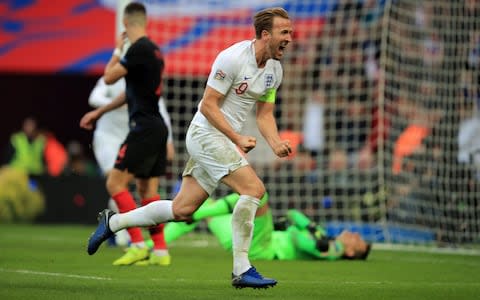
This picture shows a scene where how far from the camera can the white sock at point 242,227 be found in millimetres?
7449

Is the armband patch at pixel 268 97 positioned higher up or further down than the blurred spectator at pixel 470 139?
higher up

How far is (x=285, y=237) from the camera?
36.5ft

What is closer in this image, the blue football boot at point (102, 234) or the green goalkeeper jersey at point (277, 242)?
the blue football boot at point (102, 234)

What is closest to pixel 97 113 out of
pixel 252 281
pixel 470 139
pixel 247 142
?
pixel 247 142

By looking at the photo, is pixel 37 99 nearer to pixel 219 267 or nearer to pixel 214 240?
pixel 214 240

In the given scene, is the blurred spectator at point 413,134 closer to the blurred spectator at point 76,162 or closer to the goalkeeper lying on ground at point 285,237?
the goalkeeper lying on ground at point 285,237

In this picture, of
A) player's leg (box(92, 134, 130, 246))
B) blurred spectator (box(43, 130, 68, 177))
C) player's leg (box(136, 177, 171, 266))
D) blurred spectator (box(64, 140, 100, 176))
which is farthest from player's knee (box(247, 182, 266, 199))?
blurred spectator (box(43, 130, 68, 177))

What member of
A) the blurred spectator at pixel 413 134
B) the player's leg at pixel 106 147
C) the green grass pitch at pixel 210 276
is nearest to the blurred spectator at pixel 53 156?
the blurred spectator at pixel 413 134

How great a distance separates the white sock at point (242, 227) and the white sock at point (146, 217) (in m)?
0.60

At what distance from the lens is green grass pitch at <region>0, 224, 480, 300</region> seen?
23.7 feet

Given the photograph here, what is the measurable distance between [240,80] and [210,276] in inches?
67.4

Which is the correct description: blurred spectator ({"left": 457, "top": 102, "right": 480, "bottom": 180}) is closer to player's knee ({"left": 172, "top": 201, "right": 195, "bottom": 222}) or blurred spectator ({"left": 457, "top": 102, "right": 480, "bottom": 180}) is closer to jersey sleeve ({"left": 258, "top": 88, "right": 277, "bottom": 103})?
jersey sleeve ({"left": 258, "top": 88, "right": 277, "bottom": 103})

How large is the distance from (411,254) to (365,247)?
1.62m

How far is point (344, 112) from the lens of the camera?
51.2ft
